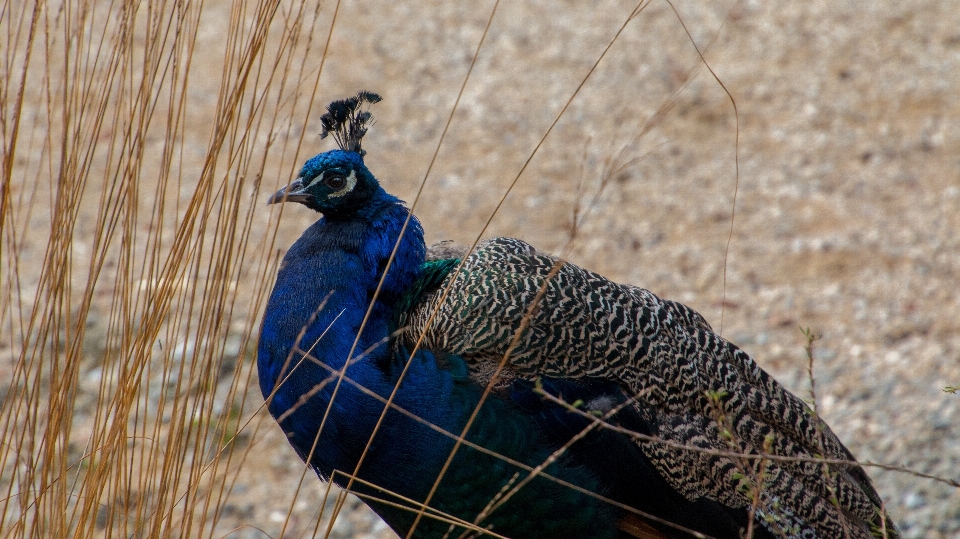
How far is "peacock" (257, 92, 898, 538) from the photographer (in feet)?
8.73

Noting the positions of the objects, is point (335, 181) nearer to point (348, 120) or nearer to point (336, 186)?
point (336, 186)

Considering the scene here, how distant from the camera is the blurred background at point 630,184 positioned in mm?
4082

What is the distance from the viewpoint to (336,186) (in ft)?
9.57

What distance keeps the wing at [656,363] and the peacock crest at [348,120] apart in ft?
1.61

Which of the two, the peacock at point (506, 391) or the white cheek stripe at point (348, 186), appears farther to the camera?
the white cheek stripe at point (348, 186)

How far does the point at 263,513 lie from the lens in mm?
3916

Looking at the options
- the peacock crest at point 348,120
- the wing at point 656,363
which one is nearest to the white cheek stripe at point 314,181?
the peacock crest at point 348,120

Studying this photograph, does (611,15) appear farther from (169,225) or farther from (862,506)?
(862,506)

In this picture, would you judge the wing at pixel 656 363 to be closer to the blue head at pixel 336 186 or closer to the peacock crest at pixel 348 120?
the blue head at pixel 336 186

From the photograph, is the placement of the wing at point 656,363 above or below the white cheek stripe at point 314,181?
below

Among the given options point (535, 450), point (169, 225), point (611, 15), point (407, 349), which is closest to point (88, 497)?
point (407, 349)

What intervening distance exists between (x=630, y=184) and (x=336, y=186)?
3108mm

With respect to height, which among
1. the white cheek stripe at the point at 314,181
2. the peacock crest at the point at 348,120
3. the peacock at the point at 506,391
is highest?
the peacock crest at the point at 348,120

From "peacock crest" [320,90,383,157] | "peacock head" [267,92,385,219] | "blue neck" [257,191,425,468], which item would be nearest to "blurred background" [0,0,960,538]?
"peacock crest" [320,90,383,157]
